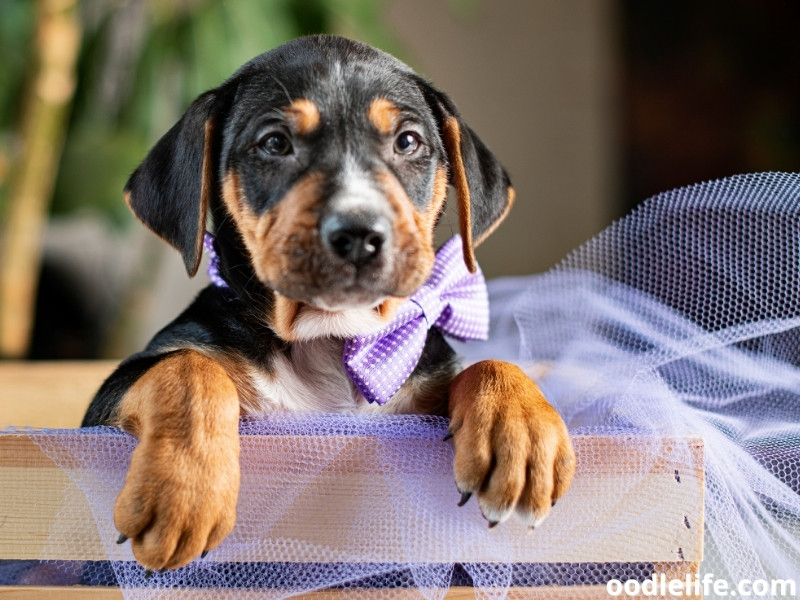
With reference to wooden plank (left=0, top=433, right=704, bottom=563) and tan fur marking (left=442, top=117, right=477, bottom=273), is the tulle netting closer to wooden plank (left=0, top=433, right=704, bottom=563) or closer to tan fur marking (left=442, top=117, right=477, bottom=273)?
wooden plank (left=0, top=433, right=704, bottom=563)

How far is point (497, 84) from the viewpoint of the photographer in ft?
25.5

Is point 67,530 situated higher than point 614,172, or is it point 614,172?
point 67,530

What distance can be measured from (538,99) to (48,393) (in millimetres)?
6015

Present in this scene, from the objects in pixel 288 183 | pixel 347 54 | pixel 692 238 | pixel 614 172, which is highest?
pixel 347 54

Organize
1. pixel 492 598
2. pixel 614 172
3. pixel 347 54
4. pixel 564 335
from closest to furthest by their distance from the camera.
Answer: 1. pixel 492 598
2. pixel 347 54
3. pixel 564 335
4. pixel 614 172

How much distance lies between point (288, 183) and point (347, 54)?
12.0 inches

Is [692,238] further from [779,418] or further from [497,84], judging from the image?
[497,84]

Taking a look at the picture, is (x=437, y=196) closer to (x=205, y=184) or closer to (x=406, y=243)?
(x=406, y=243)

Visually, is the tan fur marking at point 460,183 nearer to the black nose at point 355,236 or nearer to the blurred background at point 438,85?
the blurred background at point 438,85

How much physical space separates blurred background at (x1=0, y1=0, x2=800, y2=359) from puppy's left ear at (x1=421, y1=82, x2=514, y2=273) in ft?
0.40

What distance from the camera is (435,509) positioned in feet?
4.54

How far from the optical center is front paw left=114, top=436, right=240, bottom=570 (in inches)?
47.6

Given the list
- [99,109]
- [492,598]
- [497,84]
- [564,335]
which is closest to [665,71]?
[497,84]

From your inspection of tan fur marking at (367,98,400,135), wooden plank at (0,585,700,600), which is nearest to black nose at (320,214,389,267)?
tan fur marking at (367,98,400,135)
